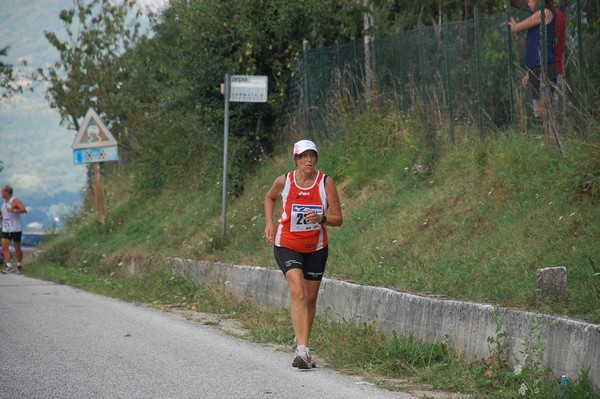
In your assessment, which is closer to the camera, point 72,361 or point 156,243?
point 72,361

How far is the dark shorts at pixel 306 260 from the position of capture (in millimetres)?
9625

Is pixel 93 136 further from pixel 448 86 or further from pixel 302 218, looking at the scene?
pixel 302 218

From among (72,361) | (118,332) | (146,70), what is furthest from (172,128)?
(72,361)

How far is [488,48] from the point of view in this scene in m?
14.8

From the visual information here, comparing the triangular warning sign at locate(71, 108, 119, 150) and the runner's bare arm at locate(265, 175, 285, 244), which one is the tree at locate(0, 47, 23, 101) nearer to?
the triangular warning sign at locate(71, 108, 119, 150)

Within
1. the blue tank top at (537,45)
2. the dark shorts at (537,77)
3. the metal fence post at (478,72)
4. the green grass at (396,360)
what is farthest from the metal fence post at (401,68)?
the green grass at (396,360)

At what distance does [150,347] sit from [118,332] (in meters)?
1.28

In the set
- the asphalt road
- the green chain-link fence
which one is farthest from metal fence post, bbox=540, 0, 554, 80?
the asphalt road

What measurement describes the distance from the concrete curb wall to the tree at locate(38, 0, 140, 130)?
24.3m

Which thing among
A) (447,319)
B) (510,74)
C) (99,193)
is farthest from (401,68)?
(99,193)

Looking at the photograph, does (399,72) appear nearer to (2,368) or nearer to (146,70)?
(2,368)

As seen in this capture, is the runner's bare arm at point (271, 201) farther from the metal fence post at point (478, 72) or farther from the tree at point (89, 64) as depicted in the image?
the tree at point (89, 64)

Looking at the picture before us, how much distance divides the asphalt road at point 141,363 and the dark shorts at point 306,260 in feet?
2.70

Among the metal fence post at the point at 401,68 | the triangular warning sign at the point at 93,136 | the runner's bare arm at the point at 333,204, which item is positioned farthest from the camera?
the triangular warning sign at the point at 93,136
